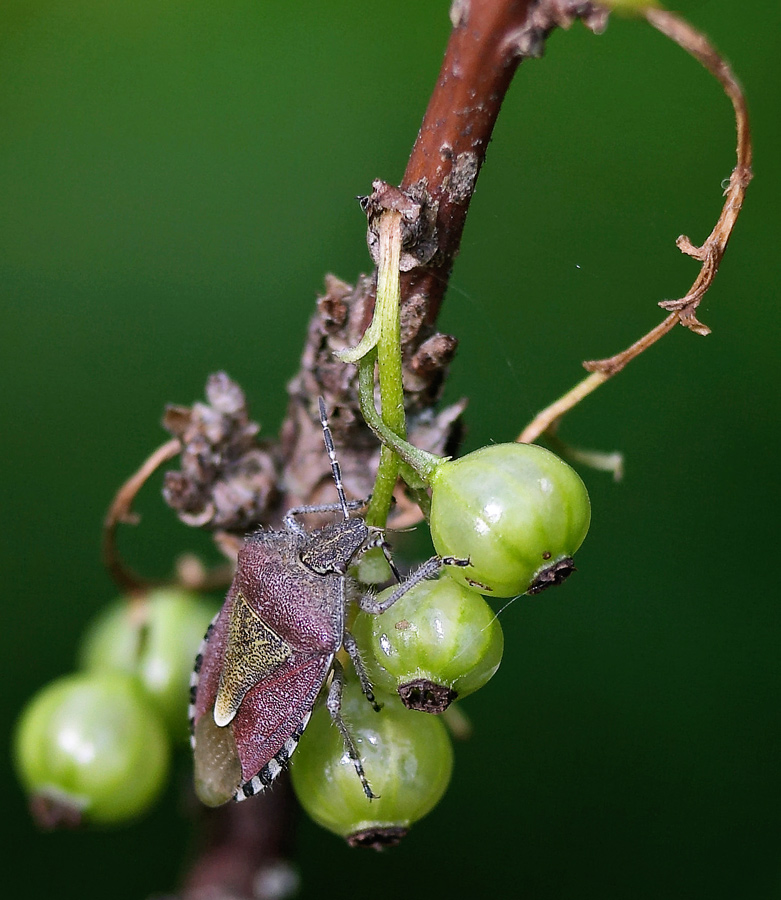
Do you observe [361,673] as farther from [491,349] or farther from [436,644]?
[491,349]

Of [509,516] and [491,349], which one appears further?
[491,349]

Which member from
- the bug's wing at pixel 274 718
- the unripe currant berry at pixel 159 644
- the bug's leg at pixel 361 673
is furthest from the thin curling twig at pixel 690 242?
the unripe currant berry at pixel 159 644

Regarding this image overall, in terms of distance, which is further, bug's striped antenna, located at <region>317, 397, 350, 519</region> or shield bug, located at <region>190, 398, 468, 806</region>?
bug's striped antenna, located at <region>317, 397, 350, 519</region>

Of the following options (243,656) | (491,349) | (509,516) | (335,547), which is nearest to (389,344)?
(509,516)

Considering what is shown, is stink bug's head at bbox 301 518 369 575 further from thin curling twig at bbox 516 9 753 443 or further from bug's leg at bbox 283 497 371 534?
thin curling twig at bbox 516 9 753 443

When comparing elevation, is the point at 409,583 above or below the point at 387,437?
below

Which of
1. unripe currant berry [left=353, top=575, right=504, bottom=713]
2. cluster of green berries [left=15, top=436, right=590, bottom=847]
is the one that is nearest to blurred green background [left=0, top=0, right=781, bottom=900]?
cluster of green berries [left=15, top=436, right=590, bottom=847]

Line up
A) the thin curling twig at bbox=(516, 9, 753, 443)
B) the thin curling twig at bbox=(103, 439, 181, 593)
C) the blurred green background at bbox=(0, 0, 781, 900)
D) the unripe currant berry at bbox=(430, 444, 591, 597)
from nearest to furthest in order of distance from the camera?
the thin curling twig at bbox=(516, 9, 753, 443), the unripe currant berry at bbox=(430, 444, 591, 597), the thin curling twig at bbox=(103, 439, 181, 593), the blurred green background at bbox=(0, 0, 781, 900)
